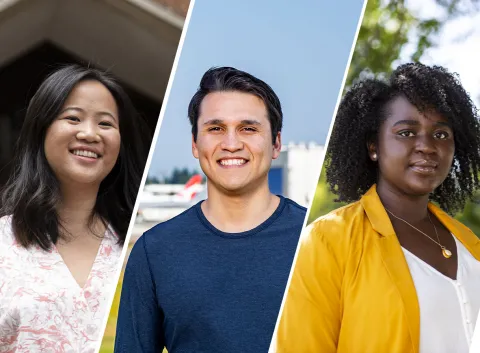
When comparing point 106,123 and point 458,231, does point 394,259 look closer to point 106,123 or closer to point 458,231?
point 458,231

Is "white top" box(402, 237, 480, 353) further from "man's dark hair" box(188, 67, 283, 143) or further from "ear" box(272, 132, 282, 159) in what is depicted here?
"man's dark hair" box(188, 67, 283, 143)

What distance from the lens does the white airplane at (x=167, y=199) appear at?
2643 mm

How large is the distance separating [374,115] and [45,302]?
1.48m

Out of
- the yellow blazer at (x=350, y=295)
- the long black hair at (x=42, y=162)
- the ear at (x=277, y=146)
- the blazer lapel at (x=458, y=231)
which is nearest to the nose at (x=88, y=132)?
the long black hair at (x=42, y=162)

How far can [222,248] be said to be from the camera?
8.32 ft

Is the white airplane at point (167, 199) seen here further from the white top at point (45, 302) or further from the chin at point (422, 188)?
the chin at point (422, 188)

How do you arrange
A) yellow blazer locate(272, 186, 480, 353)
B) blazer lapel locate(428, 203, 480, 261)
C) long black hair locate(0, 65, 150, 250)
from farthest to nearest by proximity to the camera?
blazer lapel locate(428, 203, 480, 261), long black hair locate(0, 65, 150, 250), yellow blazer locate(272, 186, 480, 353)

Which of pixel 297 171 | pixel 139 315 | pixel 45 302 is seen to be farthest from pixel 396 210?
pixel 45 302

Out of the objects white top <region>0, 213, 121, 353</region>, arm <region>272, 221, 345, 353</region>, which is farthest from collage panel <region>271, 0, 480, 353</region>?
white top <region>0, 213, 121, 353</region>

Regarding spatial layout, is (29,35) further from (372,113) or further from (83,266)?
(372,113)

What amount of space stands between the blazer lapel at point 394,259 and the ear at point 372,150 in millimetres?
130

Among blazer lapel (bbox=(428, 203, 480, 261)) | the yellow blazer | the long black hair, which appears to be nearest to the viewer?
the yellow blazer

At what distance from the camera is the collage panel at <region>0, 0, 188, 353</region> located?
2.54 meters

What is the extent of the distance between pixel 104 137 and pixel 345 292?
1.12m
